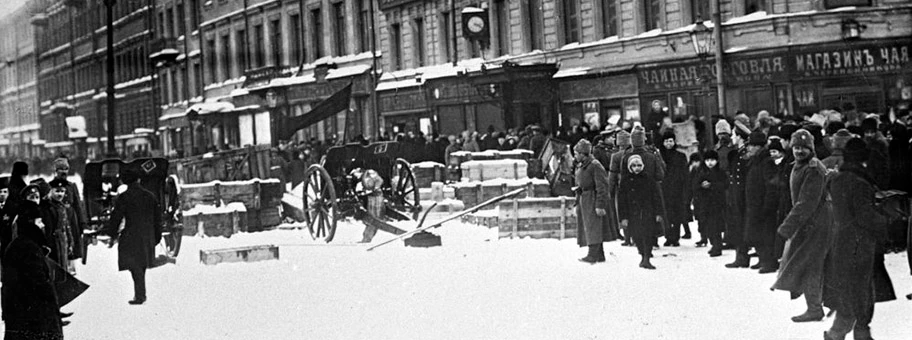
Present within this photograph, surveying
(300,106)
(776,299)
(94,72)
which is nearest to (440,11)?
(300,106)

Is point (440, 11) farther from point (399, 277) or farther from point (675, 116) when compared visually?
point (399, 277)

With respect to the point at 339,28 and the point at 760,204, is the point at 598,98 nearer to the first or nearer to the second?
the point at 339,28

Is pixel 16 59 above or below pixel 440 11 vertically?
below

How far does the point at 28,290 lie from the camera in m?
8.37

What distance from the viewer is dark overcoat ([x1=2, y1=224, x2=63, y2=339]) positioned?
835cm

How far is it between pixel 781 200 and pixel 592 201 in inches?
115

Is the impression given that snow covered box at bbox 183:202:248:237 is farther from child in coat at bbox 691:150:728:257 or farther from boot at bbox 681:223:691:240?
child in coat at bbox 691:150:728:257

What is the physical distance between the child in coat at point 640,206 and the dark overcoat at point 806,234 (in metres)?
3.89

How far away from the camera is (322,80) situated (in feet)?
131

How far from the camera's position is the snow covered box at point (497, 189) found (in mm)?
18875

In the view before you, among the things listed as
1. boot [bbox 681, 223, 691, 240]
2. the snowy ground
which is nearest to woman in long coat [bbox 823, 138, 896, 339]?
the snowy ground

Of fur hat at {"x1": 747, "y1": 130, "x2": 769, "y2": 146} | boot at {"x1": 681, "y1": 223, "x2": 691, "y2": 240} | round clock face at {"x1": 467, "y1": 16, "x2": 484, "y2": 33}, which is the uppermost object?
round clock face at {"x1": 467, "y1": 16, "x2": 484, "y2": 33}

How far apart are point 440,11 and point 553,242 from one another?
65.2 ft

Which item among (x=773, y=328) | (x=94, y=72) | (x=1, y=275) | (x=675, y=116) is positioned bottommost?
(x=773, y=328)
